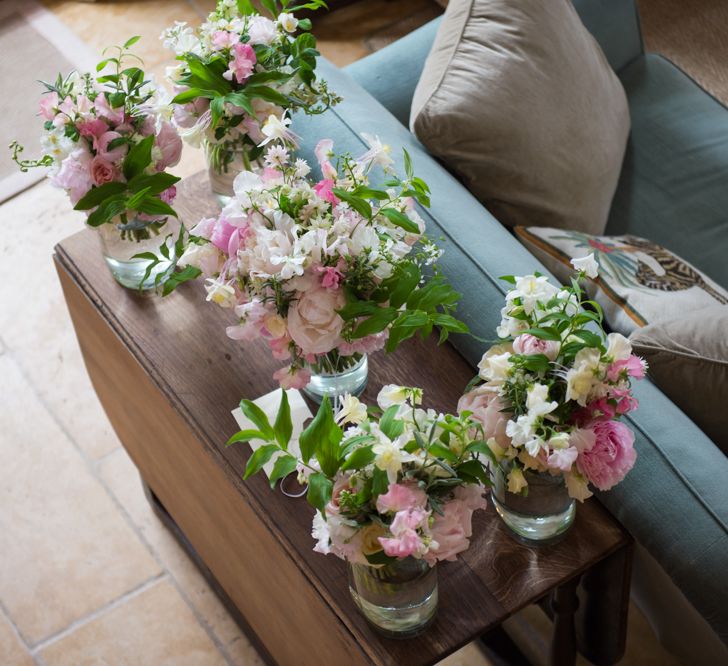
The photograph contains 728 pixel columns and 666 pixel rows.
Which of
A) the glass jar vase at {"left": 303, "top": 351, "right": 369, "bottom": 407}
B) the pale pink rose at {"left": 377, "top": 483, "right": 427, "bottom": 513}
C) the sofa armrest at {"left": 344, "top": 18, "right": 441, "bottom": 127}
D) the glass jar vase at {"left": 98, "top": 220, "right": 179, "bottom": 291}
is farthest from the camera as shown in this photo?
the sofa armrest at {"left": 344, "top": 18, "right": 441, "bottom": 127}

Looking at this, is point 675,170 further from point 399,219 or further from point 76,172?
point 76,172

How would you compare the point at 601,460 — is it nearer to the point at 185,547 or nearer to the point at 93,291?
the point at 93,291

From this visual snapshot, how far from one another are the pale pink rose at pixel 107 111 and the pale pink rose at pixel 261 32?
0.71 ft

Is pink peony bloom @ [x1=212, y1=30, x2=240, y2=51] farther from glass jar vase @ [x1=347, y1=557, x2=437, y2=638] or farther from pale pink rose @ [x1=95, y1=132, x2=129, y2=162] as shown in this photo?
glass jar vase @ [x1=347, y1=557, x2=437, y2=638]

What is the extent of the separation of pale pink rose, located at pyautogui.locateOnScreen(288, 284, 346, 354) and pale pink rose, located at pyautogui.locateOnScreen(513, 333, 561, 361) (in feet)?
0.71

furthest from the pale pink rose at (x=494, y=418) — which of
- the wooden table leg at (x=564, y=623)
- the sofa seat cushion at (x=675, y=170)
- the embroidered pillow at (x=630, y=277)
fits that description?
the sofa seat cushion at (x=675, y=170)

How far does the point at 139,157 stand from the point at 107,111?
0.08 meters

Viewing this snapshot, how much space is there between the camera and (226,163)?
1.59 m

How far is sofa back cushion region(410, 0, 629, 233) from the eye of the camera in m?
1.72

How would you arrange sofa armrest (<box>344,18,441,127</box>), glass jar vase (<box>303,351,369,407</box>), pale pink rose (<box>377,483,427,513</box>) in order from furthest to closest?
sofa armrest (<box>344,18,441,127</box>) → glass jar vase (<box>303,351,369,407</box>) → pale pink rose (<box>377,483,427,513</box>)

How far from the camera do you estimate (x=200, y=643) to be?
2037 mm

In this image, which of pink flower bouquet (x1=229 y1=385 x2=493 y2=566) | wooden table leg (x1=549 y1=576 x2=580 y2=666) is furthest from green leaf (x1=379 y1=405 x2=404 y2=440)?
wooden table leg (x1=549 y1=576 x2=580 y2=666)

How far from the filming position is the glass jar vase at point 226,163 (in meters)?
1.56

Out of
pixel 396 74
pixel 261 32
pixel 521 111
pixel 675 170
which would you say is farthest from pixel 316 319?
pixel 675 170
